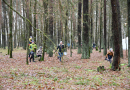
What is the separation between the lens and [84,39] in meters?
15.7

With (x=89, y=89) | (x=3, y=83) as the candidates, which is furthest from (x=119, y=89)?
(x=3, y=83)

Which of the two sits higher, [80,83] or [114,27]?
[114,27]

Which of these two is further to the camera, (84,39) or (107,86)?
(84,39)

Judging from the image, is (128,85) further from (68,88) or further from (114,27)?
(114,27)

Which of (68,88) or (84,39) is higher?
(84,39)

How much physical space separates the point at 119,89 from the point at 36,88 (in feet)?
11.8

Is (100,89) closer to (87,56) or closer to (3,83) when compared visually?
(3,83)

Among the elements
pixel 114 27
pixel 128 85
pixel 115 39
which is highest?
pixel 114 27

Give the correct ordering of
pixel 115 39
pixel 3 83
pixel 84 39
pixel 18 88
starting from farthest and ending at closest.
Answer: pixel 84 39
pixel 115 39
pixel 3 83
pixel 18 88

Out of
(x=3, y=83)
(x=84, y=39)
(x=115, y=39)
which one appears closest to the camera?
(x=3, y=83)

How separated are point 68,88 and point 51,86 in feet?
2.64

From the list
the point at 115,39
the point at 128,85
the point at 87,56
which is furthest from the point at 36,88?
the point at 87,56

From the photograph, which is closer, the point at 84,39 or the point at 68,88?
the point at 68,88

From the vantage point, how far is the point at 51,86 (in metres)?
6.51
